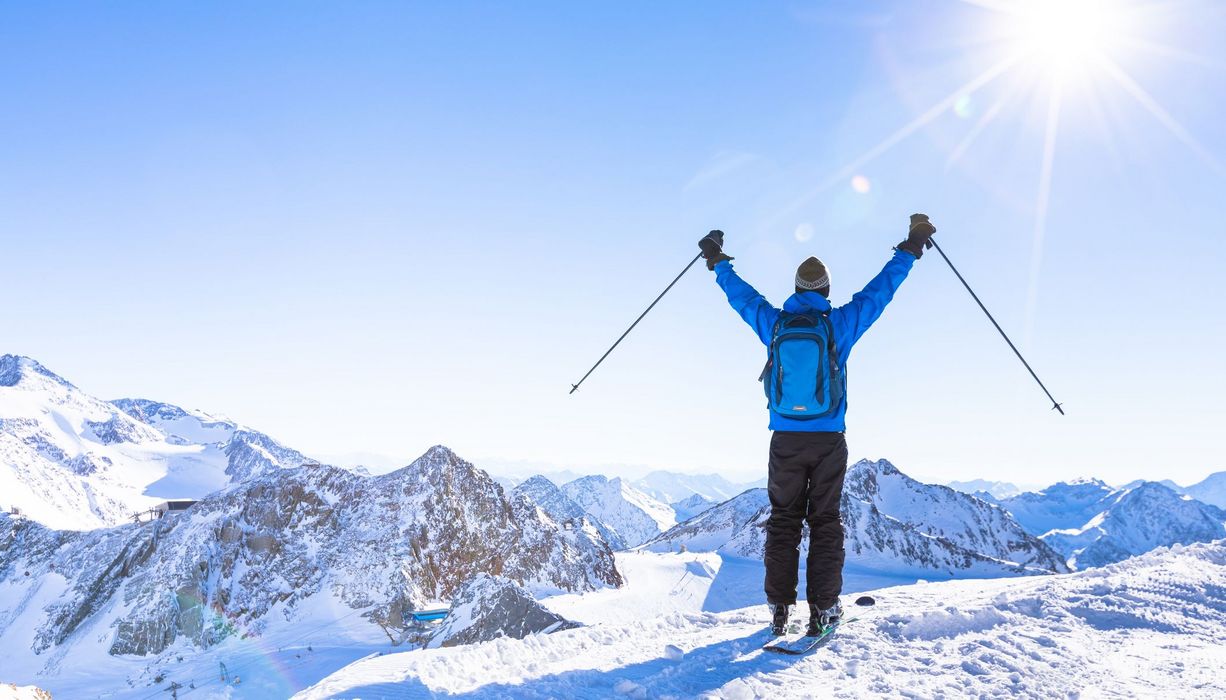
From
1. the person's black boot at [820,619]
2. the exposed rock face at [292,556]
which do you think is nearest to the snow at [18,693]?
the person's black boot at [820,619]

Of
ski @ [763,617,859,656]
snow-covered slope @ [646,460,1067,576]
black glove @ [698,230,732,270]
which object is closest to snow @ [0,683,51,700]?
ski @ [763,617,859,656]

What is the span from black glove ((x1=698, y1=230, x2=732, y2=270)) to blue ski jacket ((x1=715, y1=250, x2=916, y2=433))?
0.52 meters

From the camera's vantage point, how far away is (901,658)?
17.9 ft

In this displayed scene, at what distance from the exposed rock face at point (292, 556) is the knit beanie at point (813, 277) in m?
87.9

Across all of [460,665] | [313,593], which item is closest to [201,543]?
[313,593]

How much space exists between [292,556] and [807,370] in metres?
106

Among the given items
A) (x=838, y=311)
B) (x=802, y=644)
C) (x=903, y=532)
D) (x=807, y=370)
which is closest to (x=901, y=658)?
(x=802, y=644)

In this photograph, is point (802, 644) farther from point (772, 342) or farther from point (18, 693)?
point (18, 693)

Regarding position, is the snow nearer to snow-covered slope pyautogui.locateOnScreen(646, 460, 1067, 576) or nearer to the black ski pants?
the black ski pants

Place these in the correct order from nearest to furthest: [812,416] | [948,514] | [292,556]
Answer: [812,416], [292,556], [948,514]

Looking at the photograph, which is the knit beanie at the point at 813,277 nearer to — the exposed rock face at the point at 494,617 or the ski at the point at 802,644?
the ski at the point at 802,644

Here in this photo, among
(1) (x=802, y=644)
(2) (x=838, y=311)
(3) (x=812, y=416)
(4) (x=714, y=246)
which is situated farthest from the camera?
→ (4) (x=714, y=246)

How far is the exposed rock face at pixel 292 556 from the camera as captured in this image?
89.4m

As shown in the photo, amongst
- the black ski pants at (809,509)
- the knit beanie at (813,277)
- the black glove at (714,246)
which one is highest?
the black glove at (714,246)
